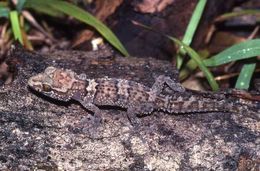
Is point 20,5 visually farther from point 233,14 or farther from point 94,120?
point 233,14

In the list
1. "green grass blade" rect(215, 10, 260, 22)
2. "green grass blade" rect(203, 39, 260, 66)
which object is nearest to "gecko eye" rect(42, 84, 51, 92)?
"green grass blade" rect(203, 39, 260, 66)

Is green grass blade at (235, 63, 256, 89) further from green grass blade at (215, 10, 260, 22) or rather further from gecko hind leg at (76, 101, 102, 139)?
gecko hind leg at (76, 101, 102, 139)

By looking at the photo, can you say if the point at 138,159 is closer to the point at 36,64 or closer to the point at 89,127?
the point at 89,127

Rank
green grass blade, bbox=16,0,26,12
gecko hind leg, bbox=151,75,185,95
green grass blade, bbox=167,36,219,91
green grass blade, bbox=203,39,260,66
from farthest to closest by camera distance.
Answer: green grass blade, bbox=16,0,26,12, green grass blade, bbox=167,36,219,91, green grass blade, bbox=203,39,260,66, gecko hind leg, bbox=151,75,185,95

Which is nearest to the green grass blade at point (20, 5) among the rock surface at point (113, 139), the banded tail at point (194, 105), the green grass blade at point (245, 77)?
the rock surface at point (113, 139)

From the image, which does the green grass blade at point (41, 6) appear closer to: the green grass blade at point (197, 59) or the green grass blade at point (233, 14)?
the green grass blade at point (197, 59)

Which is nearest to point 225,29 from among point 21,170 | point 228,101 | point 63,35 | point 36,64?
point 228,101
